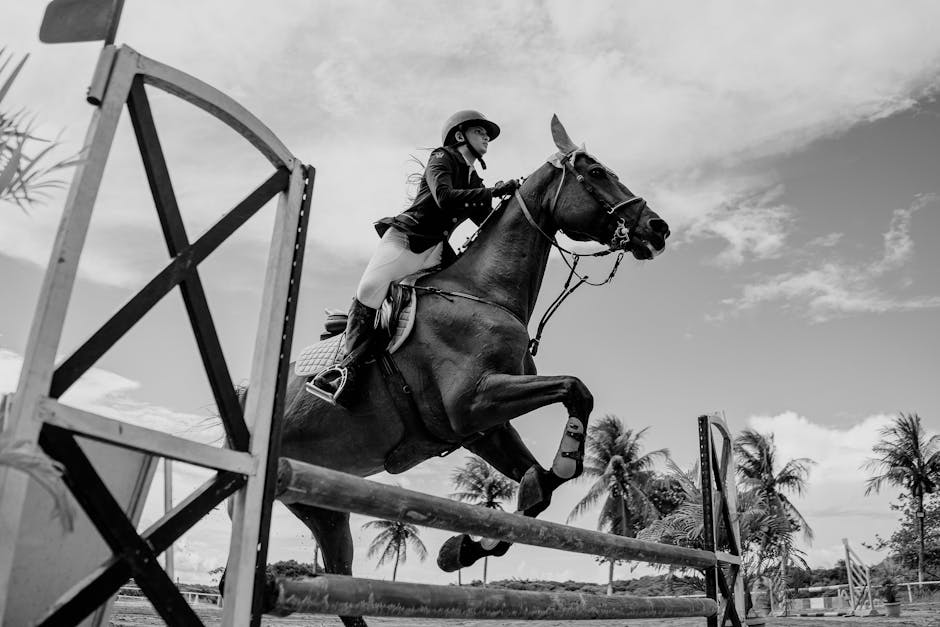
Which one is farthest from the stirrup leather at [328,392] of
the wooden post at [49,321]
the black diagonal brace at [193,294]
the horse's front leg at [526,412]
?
the wooden post at [49,321]

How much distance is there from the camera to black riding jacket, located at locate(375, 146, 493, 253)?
4.26 m

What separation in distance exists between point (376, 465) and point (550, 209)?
1759 millimetres

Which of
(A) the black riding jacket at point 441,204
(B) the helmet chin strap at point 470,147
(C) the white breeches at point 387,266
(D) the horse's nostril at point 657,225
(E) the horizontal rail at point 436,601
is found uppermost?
(B) the helmet chin strap at point 470,147

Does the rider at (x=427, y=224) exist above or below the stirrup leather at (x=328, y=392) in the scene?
above

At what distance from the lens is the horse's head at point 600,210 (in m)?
4.31

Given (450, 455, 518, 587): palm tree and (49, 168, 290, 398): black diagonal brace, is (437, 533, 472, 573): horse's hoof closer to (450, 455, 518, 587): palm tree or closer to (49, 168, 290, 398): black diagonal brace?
(49, 168, 290, 398): black diagonal brace

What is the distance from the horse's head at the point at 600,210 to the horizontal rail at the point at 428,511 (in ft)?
5.23

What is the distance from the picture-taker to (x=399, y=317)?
167 inches

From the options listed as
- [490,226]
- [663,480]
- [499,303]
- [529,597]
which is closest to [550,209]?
[490,226]

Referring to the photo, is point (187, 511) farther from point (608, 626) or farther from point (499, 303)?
point (608, 626)

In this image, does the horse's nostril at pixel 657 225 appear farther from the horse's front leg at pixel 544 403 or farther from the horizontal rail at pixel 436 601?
the horizontal rail at pixel 436 601

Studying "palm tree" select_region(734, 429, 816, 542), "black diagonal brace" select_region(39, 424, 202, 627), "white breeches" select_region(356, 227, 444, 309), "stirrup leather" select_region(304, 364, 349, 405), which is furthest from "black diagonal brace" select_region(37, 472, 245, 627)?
"palm tree" select_region(734, 429, 816, 542)

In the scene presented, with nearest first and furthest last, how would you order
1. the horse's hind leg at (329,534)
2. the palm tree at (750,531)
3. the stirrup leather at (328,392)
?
1. the stirrup leather at (328,392)
2. the horse's hind leg at (329,534)
3. the palm tree at (750,531)

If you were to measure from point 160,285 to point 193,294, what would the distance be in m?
0.10
